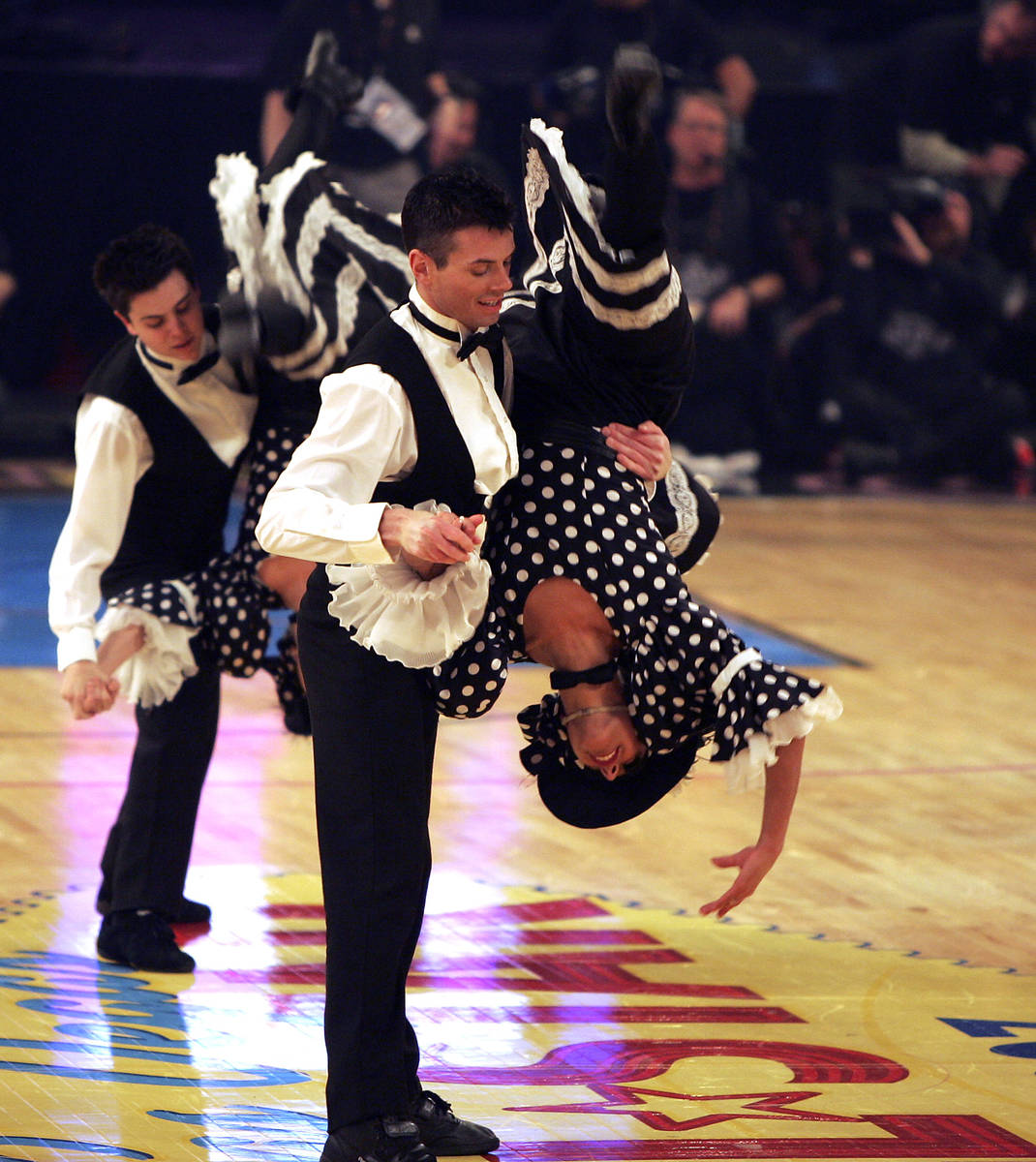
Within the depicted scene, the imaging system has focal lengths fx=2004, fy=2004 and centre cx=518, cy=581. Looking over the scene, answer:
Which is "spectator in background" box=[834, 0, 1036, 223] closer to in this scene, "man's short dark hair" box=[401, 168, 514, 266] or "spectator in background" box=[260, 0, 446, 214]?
"spectator in background" box=[260, 0, 446, 214]

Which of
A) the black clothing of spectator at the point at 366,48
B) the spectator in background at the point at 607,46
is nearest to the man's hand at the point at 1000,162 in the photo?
the spectator in background at the point at 607,46

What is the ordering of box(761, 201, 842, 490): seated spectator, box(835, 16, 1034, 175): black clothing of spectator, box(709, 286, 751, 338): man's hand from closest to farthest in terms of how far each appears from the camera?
box(709, 286, 751, 338): man's hand → box(835, 16, 1034, 175): black clothing of spectator → box(761, 201, 842, 490): seated spectator

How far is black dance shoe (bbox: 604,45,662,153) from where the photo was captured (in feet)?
7.98

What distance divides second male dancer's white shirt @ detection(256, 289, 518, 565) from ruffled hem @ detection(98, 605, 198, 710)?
47.4 inches

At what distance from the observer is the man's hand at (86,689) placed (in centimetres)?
342

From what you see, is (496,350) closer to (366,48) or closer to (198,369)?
(198,369)

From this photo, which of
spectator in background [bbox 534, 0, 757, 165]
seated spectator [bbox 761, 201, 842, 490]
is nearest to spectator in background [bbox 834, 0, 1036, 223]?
seated spectator [bbox 761, 201, 842, 490]

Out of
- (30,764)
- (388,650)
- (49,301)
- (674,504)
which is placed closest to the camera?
(388,650)

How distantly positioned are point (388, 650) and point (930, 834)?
88.9 inches

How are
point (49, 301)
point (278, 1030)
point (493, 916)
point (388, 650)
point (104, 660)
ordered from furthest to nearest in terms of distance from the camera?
point (49, 301), point (493, 916), point (104, 660), point (278, 1030), point (388, 650)

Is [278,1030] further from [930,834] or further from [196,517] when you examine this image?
[930,834]

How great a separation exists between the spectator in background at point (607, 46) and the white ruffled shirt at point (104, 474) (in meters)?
4.95

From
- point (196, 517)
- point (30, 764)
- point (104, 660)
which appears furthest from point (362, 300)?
point (30, 764)

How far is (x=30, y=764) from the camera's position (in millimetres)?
4922
